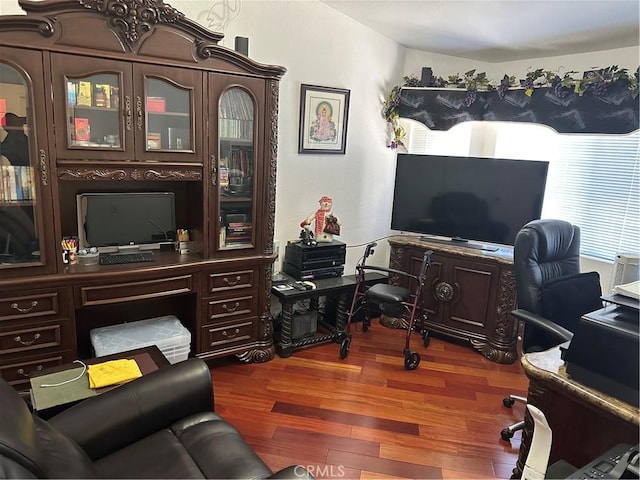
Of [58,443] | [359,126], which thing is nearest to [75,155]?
[58,443]

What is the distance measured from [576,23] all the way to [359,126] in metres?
1.63

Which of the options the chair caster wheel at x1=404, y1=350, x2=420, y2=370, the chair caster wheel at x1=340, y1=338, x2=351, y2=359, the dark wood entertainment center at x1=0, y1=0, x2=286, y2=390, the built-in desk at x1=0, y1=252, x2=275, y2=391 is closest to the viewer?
the dark wood entertainment center at x1=0, y1=0, x2=286, y2=390

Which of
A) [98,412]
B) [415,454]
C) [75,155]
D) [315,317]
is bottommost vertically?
[415,454]

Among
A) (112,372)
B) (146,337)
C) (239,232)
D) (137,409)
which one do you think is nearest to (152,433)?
(137,409)

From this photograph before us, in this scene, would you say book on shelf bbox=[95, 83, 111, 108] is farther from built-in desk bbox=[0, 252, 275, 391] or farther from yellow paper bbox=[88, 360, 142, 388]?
yellow paper bbox=[88, 360, 142, 388]

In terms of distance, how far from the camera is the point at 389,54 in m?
3.72

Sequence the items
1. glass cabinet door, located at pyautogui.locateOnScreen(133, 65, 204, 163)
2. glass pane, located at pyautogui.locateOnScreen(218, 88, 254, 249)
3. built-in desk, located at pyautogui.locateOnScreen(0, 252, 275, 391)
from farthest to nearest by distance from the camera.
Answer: glass pane, located at pyautogui.locateOnScreen(218, 88, 254, 249) → glass cabinet door, located at pyautogui.locateOnScreen(133, 65, 204, 163) → built-in desk, located at pyautogui.locateOnScreen(0, 252, 275, 391)

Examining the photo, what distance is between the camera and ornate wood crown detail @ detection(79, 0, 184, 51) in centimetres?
221

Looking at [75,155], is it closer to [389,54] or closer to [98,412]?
[98,412]

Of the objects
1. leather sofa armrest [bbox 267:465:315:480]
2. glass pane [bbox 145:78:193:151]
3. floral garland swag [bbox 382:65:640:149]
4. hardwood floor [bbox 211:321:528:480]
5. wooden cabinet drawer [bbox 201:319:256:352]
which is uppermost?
floral garland swag [bbox 382:65:640:149]

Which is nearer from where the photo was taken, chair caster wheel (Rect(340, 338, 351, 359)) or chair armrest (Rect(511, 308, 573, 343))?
chair armrest (Rect(511, 308, 573, 343))

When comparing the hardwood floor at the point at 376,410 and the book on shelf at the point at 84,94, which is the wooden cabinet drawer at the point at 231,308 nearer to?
the hardwood floor at the point at 376,410

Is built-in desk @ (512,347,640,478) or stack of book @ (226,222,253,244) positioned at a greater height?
stack of book @ (226,222,253,244)

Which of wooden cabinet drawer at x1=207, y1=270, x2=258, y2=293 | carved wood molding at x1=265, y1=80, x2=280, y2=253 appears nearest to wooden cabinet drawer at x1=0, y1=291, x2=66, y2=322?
wooden cabinet drawer at x1=207, y1=270, x2=258, y2=293
